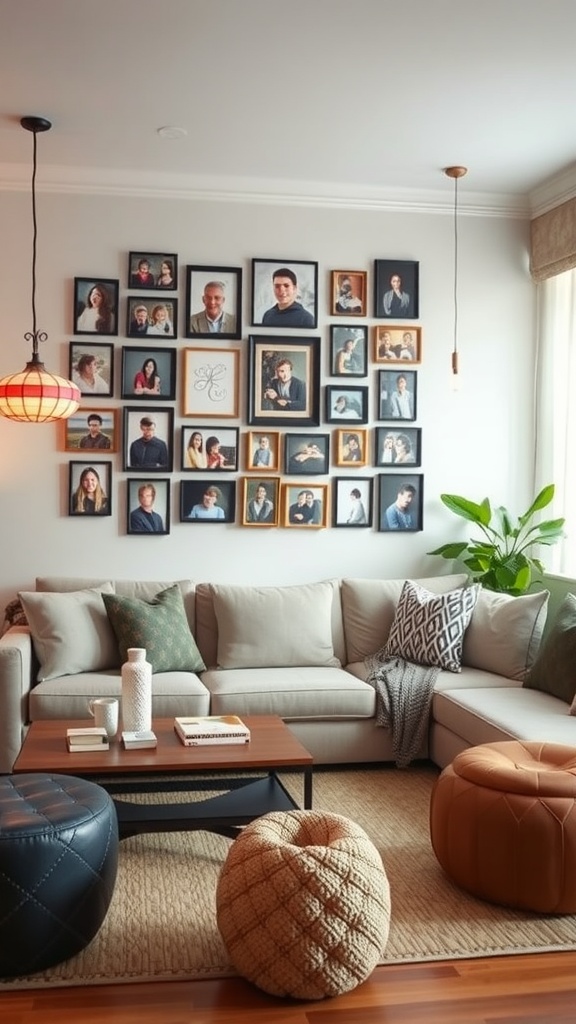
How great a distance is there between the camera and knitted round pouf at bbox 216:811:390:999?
254cm

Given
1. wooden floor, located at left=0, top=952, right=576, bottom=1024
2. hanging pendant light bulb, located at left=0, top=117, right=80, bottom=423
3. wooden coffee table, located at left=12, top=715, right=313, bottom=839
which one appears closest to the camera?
wooden floor, located at left=0, top=952, right=576, bottom=1024

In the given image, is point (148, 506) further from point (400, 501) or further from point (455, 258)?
point (455, 258)

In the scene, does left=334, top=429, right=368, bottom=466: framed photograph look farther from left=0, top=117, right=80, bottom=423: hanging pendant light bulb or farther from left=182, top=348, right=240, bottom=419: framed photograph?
left=0, top=117, right=80, bottom=423: hanging pendant light bulb

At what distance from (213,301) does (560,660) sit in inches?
101

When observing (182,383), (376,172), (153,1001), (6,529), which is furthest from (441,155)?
(153,1001)

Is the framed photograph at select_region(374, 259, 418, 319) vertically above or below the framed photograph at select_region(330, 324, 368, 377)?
above

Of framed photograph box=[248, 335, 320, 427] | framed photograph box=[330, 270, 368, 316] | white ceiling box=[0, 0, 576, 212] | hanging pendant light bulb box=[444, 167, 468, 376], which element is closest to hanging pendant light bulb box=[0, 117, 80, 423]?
white ceiling box=[0, 0, 576, 212]

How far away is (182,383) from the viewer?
537 cm

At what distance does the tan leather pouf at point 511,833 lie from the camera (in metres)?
3.01

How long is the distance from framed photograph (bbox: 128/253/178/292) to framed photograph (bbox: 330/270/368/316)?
86 centimetres

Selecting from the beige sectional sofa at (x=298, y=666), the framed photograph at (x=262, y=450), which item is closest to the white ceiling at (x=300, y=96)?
the framed photograph at (x=262, y=450)

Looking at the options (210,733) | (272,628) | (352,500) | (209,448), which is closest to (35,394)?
(209,448)

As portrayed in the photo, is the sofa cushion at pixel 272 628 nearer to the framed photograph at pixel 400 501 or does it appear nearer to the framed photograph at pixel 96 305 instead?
A: the framed photograph at pixel 400 501

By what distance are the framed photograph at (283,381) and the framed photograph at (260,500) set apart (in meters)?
0.31
